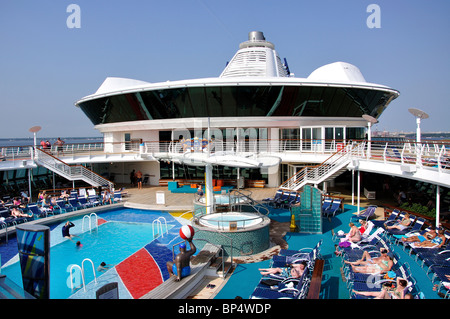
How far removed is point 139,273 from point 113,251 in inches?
94.1

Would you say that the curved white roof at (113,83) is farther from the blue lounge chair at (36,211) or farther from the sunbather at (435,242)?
the sunbather at (435,242)

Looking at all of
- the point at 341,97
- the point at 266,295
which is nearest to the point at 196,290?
the point at 266,295

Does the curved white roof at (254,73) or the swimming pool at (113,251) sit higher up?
the curved white roof at (254,73)

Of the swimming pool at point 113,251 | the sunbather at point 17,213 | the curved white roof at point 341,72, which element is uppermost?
the curved white roof at point 341,72

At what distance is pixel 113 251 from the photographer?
11023mm

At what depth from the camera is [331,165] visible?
53.5 ft

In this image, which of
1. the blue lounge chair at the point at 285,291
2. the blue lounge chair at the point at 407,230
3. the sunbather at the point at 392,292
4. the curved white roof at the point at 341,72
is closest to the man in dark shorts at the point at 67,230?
the blue lounge chair at the point at 285,291

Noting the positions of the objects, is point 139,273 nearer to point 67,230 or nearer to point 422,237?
point 67,230

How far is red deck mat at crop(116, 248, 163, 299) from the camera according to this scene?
816cm

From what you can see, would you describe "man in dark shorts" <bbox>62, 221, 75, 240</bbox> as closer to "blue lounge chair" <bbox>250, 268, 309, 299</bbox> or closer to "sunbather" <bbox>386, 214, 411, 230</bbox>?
"blue lounge chair" <bbox>250, 268, 309, 299</bbox>

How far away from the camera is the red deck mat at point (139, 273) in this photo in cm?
816

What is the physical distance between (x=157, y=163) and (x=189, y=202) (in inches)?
355

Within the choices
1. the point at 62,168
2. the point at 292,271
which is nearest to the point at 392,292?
the point at 292,271

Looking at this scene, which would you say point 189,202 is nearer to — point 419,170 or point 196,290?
point 196,290
